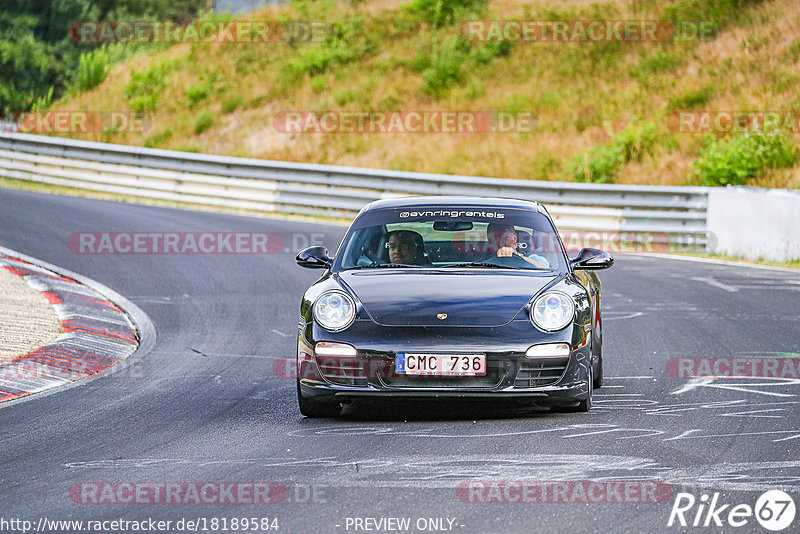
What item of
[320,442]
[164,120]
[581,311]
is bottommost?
[320,442]

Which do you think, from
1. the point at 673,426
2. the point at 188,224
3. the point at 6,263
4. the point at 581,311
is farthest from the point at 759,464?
the point at 188,224

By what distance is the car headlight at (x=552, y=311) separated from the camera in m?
7.07

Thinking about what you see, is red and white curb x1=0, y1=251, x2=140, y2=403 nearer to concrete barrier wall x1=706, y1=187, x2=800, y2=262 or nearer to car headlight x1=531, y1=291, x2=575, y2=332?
car headlight x1=531, y1=291, x2=575, y2=332

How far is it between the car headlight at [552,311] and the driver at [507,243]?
723mm

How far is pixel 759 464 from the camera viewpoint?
5863 millimetres

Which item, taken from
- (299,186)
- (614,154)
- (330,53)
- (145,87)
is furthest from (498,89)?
(145,87)

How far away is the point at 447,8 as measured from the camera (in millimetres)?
38250

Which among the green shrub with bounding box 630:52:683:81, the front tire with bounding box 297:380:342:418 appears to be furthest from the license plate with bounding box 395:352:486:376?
the green shrub with bounding box 630:52:683:81

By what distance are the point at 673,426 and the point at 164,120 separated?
30959 mm

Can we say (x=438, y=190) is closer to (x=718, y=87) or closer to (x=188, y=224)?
(x=188, y=224)

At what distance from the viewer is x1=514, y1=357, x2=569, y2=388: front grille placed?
22.8ft

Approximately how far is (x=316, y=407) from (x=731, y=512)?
9.99 ft

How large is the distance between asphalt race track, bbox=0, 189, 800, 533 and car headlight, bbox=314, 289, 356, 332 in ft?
1.99

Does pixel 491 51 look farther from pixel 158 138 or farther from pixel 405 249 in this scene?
pixel 405 249
